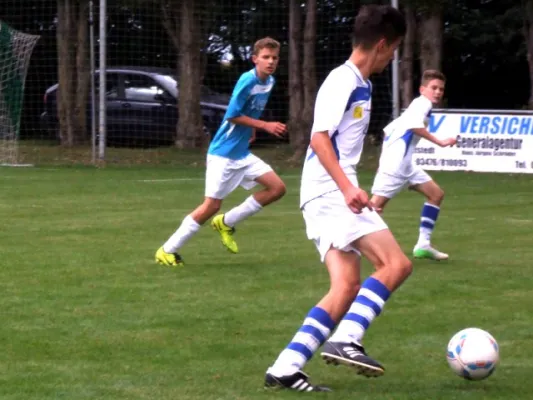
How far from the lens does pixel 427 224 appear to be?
10336 millimetres

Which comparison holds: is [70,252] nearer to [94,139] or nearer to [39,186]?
[39,186]

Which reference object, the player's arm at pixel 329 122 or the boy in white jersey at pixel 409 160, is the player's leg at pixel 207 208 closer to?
the boy in white jersey at pixel 409 160

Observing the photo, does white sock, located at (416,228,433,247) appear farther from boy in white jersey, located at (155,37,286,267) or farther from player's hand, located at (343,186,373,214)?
player's hand, located at (343,186,373,214)

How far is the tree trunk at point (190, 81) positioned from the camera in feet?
78.7

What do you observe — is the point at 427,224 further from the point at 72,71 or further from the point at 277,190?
the point at 72,71

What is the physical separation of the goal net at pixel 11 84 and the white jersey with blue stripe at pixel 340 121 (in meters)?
17.3

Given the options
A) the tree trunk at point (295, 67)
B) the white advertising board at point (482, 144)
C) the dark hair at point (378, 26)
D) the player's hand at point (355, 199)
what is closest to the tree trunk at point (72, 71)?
the tree trunk at point (295, 67)

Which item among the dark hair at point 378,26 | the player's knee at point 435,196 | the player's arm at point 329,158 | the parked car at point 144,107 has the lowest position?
the parked car at point 144,107

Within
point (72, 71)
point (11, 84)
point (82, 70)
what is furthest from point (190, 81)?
point (11, 84)

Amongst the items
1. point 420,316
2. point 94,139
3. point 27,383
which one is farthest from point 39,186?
point 27,383

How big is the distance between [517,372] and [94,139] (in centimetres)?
1676

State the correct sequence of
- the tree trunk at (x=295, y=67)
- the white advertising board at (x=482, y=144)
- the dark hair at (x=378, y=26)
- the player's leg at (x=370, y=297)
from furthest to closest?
the tree trunk at (x=295, y=67) → the white advertising board at (x=482, y=144) → the dark hair at (x=378, y=26) → the player's leg at (x=370, y=297)

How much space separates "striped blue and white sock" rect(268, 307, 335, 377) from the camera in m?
5.45

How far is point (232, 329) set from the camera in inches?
279
